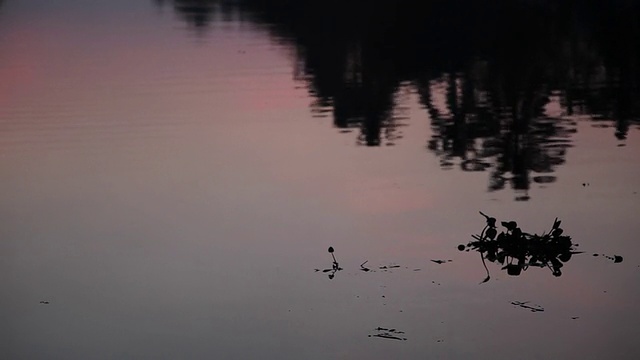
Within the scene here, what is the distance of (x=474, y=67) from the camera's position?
548cm

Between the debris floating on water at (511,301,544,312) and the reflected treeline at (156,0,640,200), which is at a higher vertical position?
the reflected treeline at (156,0,640,200)

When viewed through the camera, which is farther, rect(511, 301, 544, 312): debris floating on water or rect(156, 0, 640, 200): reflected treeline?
rect(156, 0, 640, 200): reflected treeline

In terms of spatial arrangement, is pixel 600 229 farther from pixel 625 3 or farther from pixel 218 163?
pixel 625 3

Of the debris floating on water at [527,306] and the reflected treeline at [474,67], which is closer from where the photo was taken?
the debris floating on water at [527,306]

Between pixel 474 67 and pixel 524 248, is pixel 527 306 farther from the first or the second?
pixel 474 67

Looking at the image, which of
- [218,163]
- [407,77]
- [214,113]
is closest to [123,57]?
[214,113]

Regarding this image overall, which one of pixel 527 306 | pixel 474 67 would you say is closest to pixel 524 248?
pixel 527 306

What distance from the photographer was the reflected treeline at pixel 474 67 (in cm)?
471

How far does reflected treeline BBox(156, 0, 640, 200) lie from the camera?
185 inches

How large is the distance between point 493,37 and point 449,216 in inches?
81.4

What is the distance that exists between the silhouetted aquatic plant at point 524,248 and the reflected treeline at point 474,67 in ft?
1.76

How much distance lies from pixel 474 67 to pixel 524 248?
1.88m

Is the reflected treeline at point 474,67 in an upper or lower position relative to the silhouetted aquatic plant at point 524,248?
upper

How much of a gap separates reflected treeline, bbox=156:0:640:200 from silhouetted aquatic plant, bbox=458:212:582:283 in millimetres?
536
